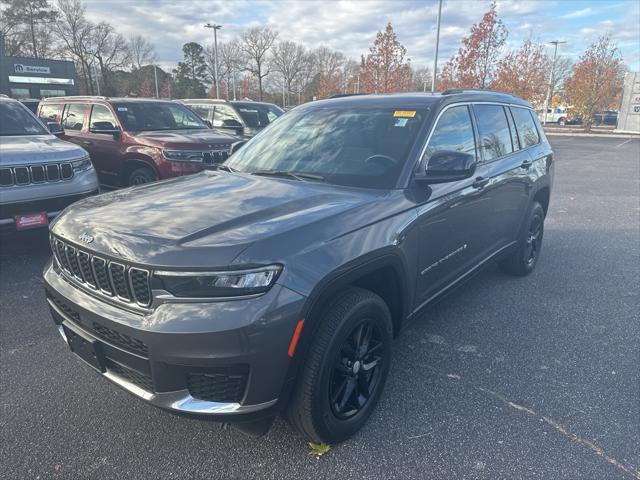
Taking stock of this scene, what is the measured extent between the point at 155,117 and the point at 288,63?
6537cm

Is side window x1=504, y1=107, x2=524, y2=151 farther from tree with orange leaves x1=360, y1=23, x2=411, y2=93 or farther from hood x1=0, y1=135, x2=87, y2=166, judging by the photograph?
tree with orange leaves x1=360, y1=23, x2=411, y2=93

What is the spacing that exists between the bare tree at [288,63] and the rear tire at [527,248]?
2649 inches

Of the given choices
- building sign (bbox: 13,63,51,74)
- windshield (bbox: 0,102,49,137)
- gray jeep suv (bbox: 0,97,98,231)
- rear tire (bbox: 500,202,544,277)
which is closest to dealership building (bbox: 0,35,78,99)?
building sign (bbox: 13,63,51,74)

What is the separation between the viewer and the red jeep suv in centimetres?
707

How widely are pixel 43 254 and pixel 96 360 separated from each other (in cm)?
393

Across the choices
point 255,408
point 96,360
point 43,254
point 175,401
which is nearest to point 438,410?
point 255,408

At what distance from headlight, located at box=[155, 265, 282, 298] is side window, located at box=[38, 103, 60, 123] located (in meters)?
8.61

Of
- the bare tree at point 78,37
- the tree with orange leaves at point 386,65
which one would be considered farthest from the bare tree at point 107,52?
the tree with orange leaves at point 386,65

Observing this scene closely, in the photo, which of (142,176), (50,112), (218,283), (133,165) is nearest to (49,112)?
(50,112)

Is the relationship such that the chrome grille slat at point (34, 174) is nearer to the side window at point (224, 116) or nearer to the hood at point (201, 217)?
the hood at point (201, 217)

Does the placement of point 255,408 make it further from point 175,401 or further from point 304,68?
point 304,68

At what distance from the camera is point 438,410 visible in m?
2.78

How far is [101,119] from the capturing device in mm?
8023

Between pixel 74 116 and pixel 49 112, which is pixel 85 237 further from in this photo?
pixel 49 112
